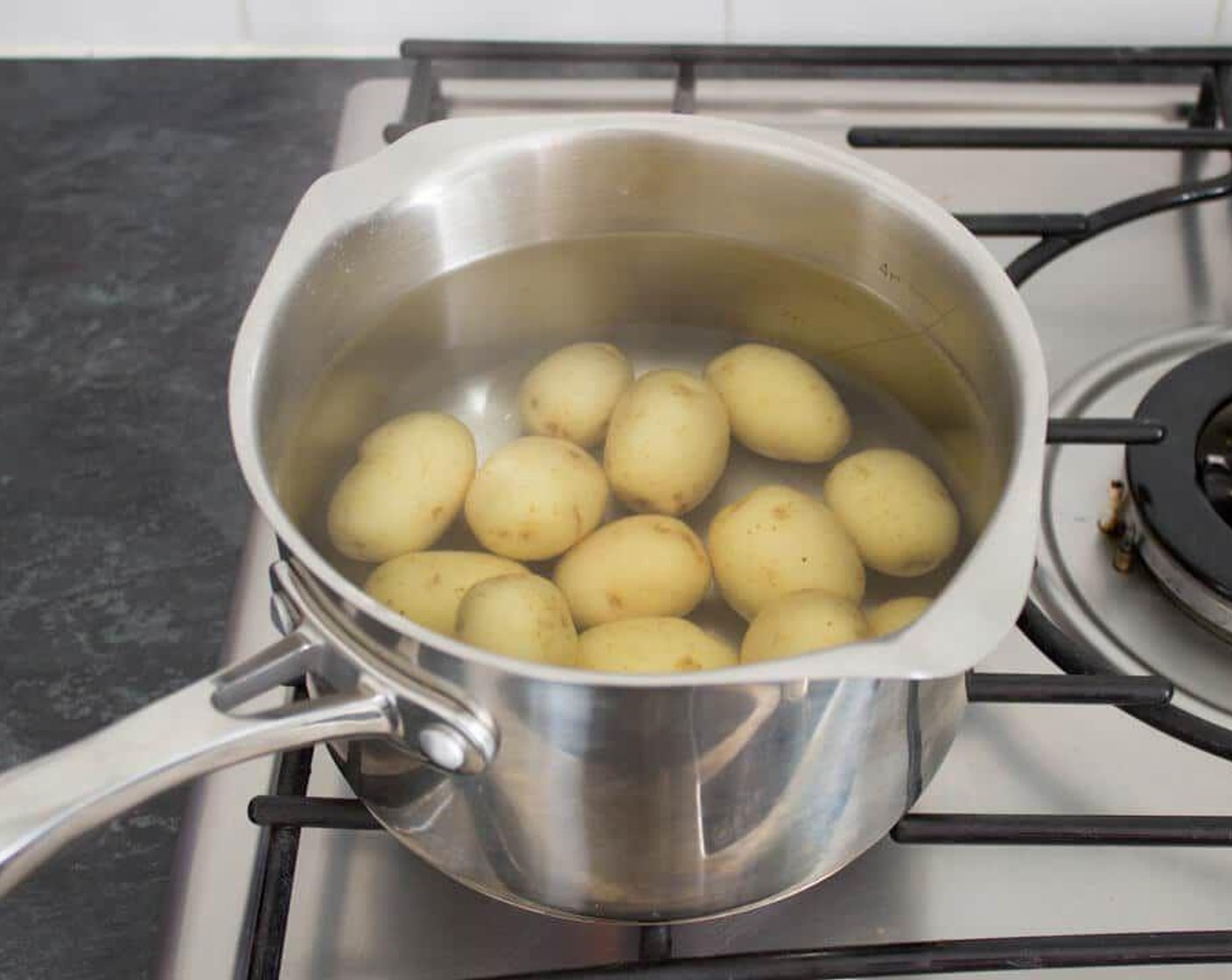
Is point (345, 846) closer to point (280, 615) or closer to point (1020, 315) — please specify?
point (280, 615)

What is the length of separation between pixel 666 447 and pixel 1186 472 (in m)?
0.20

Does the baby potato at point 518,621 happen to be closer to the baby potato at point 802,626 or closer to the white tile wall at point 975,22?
the baby potato at point 802,626

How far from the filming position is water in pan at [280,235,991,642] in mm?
514

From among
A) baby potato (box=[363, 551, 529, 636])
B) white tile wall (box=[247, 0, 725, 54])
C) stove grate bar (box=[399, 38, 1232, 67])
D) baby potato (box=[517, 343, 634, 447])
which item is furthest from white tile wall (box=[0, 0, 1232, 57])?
baby potato (box=[363, 551, 529, 636])

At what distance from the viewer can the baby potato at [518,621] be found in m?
0.43

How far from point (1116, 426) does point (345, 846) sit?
1.04 ft

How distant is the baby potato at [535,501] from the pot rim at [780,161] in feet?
0.33

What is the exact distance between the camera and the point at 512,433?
545 millimetres

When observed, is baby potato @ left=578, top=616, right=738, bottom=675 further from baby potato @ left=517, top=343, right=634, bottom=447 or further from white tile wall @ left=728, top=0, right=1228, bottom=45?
white tile wall @ left=728, top=0, right=1228, bottom=45

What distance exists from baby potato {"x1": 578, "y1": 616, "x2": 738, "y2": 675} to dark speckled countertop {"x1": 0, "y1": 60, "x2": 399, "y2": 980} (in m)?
0.20

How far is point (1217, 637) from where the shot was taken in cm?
53

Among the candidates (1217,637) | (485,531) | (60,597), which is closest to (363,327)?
(485,531)

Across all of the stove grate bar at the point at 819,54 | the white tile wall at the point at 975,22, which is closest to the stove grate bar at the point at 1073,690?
the stove grate bar at the point at 819,54

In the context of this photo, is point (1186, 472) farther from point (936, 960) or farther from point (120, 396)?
point (120, 396)
